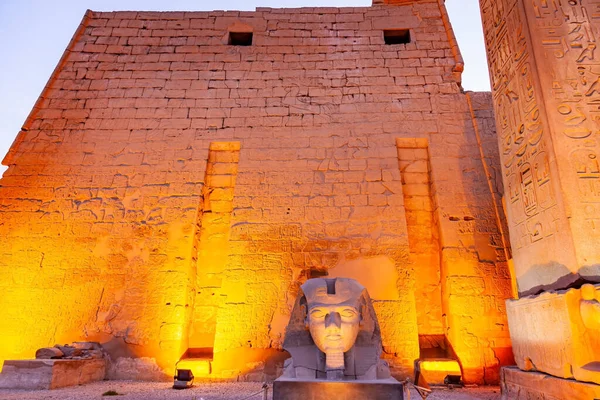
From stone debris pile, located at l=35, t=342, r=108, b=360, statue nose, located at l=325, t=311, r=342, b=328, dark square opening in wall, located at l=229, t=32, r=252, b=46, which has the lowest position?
stone debris pile, located at l=35, t=342, r=108, b=360

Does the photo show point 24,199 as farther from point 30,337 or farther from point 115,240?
point 30,337

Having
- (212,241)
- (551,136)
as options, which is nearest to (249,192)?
(212,241)

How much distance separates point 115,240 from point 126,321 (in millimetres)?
990

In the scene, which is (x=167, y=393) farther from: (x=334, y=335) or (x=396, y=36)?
(x=396, y=36)

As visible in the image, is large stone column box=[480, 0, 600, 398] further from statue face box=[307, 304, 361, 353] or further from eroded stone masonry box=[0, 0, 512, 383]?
eroded stone masonry box=[0, 0, 512, 383]

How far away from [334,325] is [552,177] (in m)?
1.71

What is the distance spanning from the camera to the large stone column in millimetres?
2305

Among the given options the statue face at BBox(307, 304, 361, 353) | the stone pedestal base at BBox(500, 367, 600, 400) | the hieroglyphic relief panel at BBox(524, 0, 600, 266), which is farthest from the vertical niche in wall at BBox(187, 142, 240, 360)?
the hieroglyphic relief panel at BBox(524, 0, 600, 266)

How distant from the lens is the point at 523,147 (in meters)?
2.88

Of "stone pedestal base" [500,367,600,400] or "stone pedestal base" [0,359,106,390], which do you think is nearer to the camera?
"stone pedestal base" [500,367,600,400]

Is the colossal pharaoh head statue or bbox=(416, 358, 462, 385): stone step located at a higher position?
the colossal pharaoh head statue

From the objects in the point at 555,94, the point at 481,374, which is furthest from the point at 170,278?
the point at 555,94

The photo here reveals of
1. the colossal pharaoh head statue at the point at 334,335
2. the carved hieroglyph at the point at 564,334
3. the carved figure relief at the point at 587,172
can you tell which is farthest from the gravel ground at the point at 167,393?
the carved figure relief at the point at 587,172

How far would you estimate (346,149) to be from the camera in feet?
17.0
